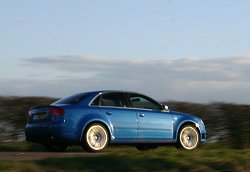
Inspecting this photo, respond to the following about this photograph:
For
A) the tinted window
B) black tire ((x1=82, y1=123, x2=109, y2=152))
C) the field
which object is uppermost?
the tinted window

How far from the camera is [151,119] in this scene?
51.9 ft

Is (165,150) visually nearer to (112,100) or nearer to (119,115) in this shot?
(119,115)

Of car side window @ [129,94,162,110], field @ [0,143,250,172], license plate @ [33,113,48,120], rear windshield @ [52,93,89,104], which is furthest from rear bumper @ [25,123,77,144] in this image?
field @ [0,143,250,172]

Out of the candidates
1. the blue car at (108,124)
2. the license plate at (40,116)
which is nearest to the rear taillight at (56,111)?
the blue car at (108,124)

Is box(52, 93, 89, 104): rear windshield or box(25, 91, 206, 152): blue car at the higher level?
box(52, 93, 89, 104): rear windshield

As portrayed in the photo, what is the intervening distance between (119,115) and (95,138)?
812 millimetres

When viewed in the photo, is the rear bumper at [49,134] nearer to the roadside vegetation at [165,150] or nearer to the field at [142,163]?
the roadside vegetation at [165,150]

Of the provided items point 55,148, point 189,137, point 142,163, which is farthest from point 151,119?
point 142,163

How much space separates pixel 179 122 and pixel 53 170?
19.2ft

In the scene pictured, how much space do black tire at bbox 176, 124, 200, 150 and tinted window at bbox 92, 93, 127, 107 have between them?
1724 millimetres

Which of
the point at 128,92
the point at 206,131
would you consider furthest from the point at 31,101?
the point at 206,131

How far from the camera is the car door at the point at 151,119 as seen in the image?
51.5ft

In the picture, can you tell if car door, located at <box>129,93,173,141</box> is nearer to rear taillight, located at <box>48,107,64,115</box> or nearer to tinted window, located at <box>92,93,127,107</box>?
tinted window, located at <box>92,93,127,107</box>

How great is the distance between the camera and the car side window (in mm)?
15859
